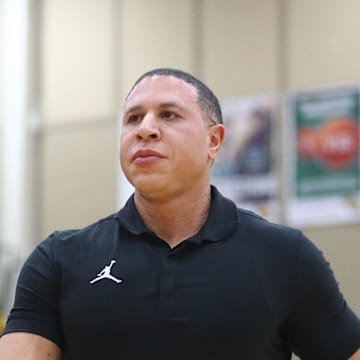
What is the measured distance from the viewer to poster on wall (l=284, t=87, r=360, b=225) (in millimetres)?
9469

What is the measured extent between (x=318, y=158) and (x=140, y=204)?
713 centimetres

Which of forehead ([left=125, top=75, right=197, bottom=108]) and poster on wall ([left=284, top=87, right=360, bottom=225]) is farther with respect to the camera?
poster on wall ([left=284, top=87, right=360, bottom=225])

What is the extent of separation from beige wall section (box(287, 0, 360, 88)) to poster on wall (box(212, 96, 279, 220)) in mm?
503

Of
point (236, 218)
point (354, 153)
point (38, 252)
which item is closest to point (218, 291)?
point (236, 218)

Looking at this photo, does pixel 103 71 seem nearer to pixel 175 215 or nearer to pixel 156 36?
pixel 156 36

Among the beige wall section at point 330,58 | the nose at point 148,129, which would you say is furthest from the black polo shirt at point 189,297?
the beige wall section at point 330,58

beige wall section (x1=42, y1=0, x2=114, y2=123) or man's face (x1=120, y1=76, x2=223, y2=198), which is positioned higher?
beige wall section (x1=42, y1=0, x2=114, y2=123)

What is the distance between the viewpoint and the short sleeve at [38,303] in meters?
2.73

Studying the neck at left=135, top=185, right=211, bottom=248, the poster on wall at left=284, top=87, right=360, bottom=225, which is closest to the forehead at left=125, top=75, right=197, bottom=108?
the neck at left=135, top=185, right=211, bottom=248

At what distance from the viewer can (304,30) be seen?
Answer: 983cm

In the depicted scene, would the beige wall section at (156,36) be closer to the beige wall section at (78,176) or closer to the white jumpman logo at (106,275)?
the beige wall section at (78,176)

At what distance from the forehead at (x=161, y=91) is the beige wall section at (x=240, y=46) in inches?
285

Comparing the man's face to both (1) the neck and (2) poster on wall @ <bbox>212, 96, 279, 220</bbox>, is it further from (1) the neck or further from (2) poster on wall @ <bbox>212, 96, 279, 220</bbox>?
(2) poster on wall @ <bbox>212, 96, 279, 220</bbox>

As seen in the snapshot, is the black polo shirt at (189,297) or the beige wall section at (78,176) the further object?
the beige wall section at (78,176)
